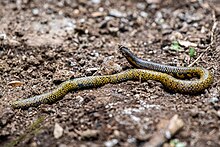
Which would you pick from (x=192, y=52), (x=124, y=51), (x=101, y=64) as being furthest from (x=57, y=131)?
(x=192, y=52)

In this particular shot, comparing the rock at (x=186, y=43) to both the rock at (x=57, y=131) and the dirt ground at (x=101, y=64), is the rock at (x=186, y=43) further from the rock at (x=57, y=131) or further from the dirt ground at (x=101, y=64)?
the rock at (x=57, y=131)

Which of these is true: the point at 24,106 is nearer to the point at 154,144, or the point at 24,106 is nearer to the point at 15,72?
the point at 15,72

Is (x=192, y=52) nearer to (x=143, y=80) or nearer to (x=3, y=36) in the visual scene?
(x=143, y=80)

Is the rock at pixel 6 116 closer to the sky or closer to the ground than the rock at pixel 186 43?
closer to the ground

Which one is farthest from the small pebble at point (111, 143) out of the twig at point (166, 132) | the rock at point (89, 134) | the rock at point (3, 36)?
the rock at point (3, 36)

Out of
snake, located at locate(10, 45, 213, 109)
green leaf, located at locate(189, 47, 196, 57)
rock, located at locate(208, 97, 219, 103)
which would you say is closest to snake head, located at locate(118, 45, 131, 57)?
snake, located at locate(10, 45, 213, 109)

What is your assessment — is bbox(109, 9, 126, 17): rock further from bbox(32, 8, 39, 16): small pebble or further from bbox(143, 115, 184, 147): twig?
bbox(143, 115, 184, 147): twig

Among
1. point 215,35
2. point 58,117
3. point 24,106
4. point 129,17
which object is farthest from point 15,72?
point 215,35
